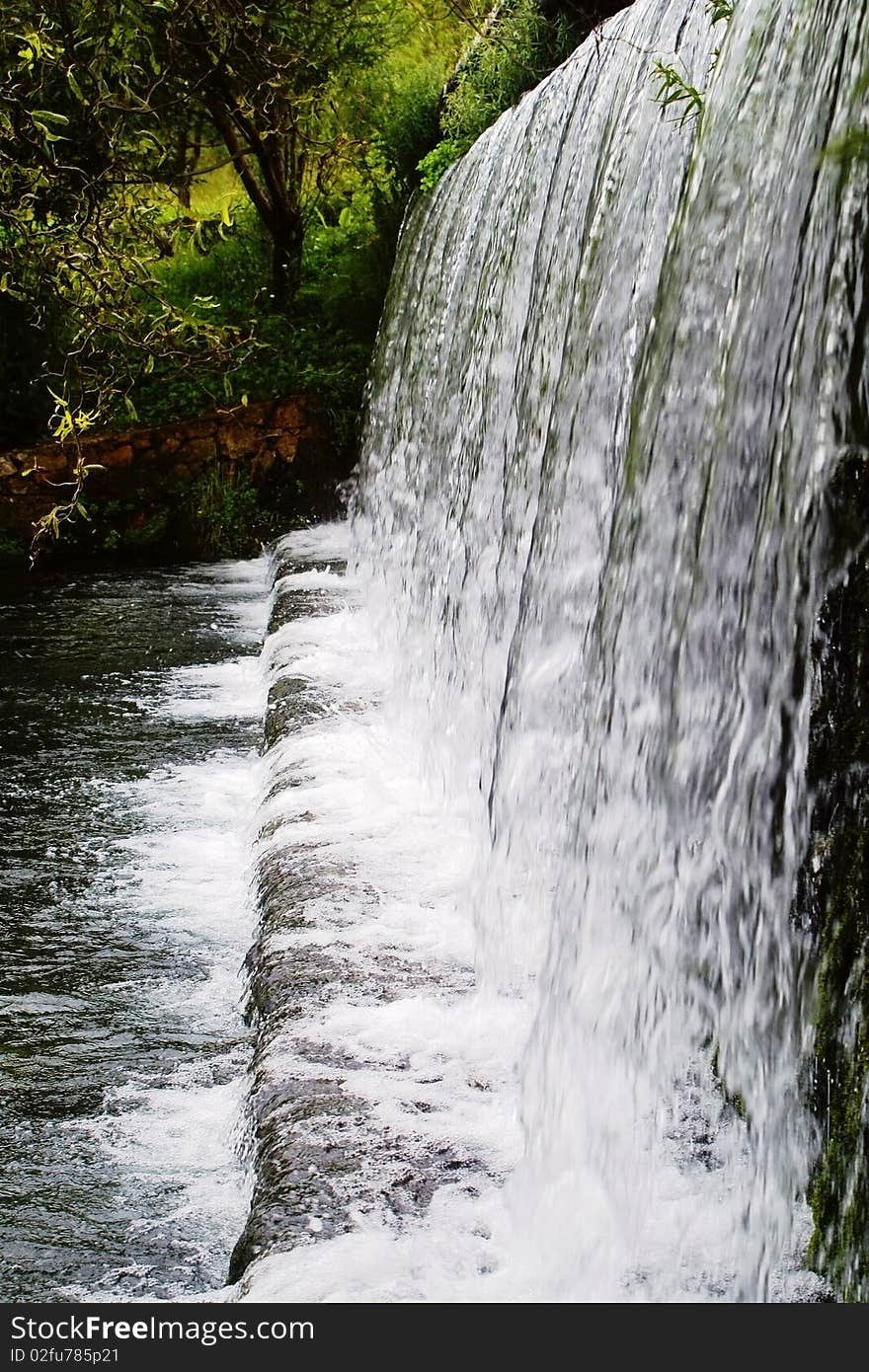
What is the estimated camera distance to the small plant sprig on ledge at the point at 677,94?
358 cm

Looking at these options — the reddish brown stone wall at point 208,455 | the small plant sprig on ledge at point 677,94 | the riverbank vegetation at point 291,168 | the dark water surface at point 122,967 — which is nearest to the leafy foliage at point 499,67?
the riverbank vegetation at point 291,168

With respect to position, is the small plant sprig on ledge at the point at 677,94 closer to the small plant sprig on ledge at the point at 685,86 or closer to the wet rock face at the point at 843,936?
the small plant sprig on ledge at the point at 685,86

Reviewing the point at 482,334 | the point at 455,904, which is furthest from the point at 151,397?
the point at 455,904

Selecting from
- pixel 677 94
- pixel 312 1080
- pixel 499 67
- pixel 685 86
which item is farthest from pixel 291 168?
pixel 312 1080

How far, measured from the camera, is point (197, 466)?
42.5ft

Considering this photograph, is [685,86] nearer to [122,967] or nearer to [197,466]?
[122,967]

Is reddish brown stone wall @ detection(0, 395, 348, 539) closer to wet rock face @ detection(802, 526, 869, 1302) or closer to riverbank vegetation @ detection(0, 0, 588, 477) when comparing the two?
riverbank vegetation @ detection(0, 0, 588, 477)

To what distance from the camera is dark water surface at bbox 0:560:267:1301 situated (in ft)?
10.5

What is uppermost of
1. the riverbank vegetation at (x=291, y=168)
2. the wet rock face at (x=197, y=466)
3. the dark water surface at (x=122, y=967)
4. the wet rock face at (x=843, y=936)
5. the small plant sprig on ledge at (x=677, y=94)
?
the riverbank vegetation at (x=291, y=168)

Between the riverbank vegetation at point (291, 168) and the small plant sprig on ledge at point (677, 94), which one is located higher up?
the riverbank vegetation at point (291, 168)

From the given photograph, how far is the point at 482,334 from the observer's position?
6.87 m

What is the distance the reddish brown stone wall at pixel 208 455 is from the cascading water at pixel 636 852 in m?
8.33

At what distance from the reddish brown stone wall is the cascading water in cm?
833

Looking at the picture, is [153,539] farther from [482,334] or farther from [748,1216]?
[748,1216]
